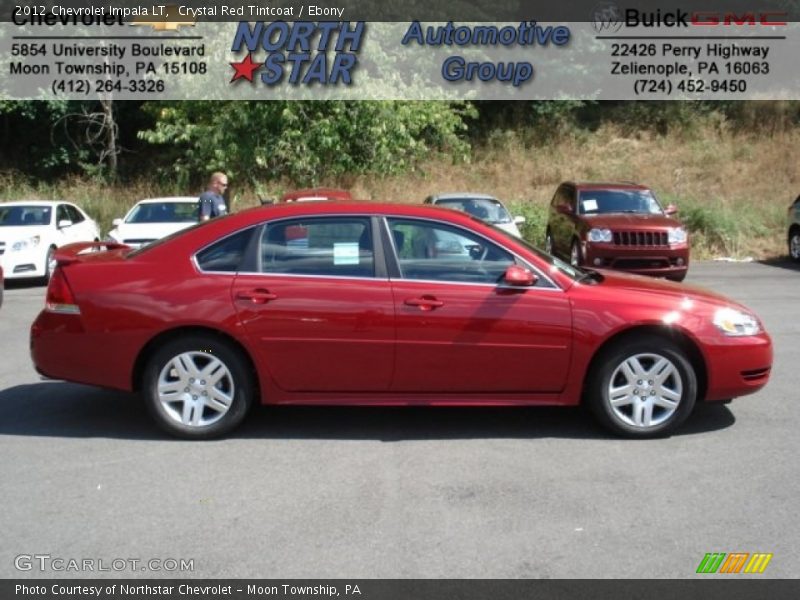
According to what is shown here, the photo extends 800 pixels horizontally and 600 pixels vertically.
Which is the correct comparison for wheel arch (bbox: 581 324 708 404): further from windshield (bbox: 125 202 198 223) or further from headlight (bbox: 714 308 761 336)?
windshield (bbox: 125 202 198 223)

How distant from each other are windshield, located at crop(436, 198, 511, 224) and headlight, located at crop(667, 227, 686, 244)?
10.6 feet

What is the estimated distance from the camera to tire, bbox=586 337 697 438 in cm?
575

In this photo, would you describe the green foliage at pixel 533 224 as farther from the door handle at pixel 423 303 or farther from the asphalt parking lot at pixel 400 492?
the door handle at pixel 423 303

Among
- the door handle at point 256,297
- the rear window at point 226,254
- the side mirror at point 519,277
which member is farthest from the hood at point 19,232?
the side mirror at point 519,277

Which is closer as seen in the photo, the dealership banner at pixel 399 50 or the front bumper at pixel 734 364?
the front bumper at pixel 734 364

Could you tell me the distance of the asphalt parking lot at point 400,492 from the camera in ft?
13.4

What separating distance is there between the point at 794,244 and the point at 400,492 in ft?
50.4

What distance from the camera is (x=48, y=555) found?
4094 mm

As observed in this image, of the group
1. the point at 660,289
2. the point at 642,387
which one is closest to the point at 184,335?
the point at 642,387

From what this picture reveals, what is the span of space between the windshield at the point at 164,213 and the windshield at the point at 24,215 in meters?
1.42

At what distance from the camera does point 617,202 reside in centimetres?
1549

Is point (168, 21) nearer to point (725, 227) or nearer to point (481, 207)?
point (481, 207)
